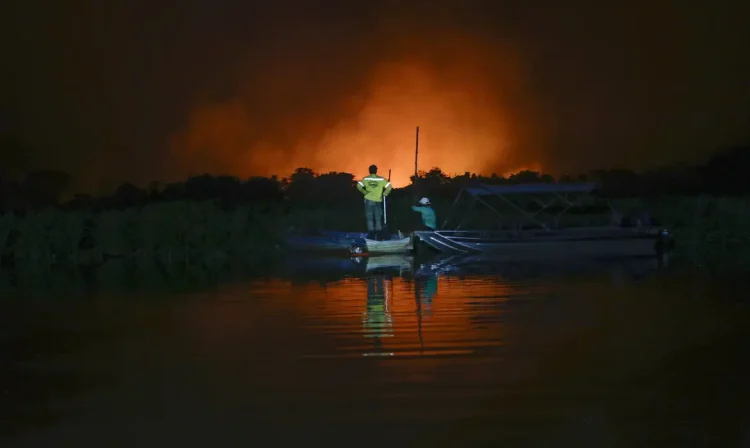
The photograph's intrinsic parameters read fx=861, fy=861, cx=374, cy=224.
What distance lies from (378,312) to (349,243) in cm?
1079

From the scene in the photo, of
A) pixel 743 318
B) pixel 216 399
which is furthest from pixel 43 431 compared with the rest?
pixel 743 318

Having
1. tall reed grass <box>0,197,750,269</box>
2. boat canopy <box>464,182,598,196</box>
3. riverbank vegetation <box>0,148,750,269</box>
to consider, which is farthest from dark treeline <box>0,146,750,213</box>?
boat canopy <box>464,182,598,196</box>

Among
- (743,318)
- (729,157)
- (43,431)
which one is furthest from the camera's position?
(729,157)

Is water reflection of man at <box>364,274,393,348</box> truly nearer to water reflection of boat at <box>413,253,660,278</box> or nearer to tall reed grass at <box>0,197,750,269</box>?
water reflection of boat at <box>413,253,660,278</box>

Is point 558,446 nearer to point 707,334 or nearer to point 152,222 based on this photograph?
point 707,334

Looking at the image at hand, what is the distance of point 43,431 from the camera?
18.5 feet

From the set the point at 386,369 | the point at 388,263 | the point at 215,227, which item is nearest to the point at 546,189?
the point at 388,263

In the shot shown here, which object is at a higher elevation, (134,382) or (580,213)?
(580,213)

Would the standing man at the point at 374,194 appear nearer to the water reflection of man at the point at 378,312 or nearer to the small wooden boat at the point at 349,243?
the small wooden boat at the point at 349,243

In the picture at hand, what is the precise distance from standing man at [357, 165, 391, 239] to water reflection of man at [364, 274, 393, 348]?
4952mm

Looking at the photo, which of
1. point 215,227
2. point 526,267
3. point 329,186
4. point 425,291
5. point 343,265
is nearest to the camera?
point 425,291

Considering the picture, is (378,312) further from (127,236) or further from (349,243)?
(127,236)

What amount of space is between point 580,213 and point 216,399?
18967mm

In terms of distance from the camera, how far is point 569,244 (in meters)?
18.4
